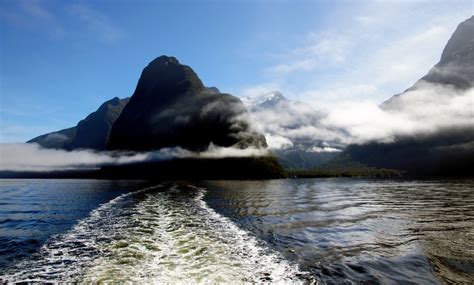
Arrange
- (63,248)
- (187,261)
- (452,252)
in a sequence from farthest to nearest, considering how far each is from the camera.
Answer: (63,248) → (452,252) → (187,261)

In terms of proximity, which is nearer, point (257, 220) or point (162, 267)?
point (162, 267)

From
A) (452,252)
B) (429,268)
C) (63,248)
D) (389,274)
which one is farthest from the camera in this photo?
(63,248)

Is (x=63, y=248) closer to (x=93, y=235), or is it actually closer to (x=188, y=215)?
(x=93, y=235)

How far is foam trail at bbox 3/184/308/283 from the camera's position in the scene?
1266cm

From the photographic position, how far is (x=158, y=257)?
15273 mm

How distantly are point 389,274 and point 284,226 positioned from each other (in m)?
11.8

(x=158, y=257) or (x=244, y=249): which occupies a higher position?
(x=158, y=257)

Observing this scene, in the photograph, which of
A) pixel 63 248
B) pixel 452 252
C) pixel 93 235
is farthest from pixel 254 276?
pixel 93 235

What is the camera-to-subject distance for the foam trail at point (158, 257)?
12.7 metres

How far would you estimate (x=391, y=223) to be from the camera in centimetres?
2450

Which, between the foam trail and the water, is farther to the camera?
the water

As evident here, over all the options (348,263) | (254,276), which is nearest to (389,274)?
(348,263)

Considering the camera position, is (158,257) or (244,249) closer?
(158,257)

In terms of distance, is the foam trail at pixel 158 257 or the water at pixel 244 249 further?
the water at pixel 244 249
